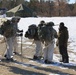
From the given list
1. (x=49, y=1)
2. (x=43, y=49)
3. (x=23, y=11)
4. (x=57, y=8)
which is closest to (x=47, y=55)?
(x=43, y=49)

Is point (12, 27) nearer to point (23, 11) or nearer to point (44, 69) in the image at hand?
point (44, 69)

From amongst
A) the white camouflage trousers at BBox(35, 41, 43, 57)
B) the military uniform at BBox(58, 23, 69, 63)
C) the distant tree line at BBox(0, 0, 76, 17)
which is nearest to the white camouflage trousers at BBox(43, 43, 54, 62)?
the military uniform at BBox(58, 23, 69, 63)

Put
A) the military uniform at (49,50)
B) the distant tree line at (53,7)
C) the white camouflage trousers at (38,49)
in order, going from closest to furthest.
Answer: the military uniform at (49,50)
the white camouflage trousers at (38,49)
the distant tree line at (53,7)

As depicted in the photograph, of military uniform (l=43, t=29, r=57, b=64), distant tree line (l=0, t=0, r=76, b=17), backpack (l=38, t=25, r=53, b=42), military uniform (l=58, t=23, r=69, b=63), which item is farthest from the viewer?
distant tree line (l=0, t=0, r=76, b=17)

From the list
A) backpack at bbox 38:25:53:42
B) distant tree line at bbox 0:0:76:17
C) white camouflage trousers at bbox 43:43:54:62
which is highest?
distant tree line at bbox 0:0:76:17

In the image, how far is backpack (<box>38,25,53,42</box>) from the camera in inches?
487

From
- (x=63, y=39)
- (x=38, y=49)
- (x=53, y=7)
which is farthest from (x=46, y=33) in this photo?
(x=53, y=7)

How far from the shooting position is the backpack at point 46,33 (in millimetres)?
12375

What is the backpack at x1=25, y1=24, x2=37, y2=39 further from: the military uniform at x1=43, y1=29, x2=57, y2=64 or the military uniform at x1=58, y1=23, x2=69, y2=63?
the military uniform at x1=58, y1=23, x2=69, y2=63

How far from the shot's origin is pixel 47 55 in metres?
12.7

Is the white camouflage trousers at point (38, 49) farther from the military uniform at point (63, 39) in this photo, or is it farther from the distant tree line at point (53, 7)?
the distant tree line at point (53, 7)

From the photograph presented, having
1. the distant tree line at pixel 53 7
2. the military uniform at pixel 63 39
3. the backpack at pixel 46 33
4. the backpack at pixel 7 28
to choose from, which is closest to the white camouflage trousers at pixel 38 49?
the military uniform at pixel 63 39

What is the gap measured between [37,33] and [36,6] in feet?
226

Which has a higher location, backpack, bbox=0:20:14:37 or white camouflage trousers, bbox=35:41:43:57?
backpack, bbox=0:20:14:37
